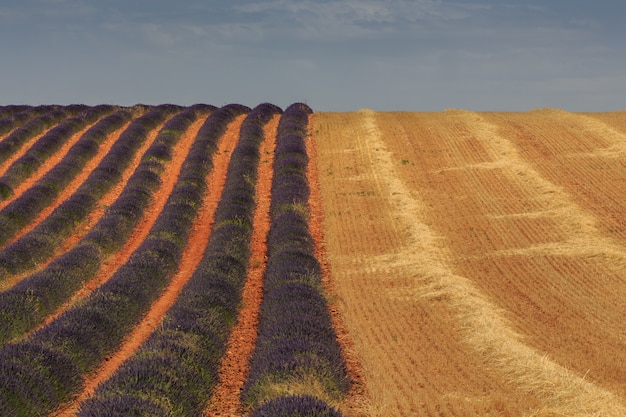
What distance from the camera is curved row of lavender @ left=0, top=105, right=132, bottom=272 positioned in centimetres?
1833

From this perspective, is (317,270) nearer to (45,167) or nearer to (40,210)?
(40,210)

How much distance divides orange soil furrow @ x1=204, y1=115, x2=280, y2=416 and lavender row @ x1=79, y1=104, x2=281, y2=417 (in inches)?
6.6

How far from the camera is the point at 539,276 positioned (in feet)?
56.2

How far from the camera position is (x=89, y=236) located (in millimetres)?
19891

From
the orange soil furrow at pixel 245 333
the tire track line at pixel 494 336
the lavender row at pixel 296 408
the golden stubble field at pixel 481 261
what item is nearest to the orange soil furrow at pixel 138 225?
the orange soil furrow at pixel 245 333

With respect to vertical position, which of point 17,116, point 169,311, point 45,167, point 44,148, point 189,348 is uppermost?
point 17,116

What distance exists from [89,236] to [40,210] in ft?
18.7

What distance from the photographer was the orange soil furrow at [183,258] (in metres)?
11.4

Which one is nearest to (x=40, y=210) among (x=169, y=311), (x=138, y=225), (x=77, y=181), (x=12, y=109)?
(x=138, y=225)

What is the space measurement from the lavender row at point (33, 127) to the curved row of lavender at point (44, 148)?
79 cm

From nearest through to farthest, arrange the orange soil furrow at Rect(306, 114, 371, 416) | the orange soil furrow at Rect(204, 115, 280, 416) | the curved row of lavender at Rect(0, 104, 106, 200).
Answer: the orange soil furrow at Rect(306, 114, 371, 416), the orange soil furrow at Rect(204, 115, 280, 416), the curved row of lavender at Rect(0, 104, 106, 200)

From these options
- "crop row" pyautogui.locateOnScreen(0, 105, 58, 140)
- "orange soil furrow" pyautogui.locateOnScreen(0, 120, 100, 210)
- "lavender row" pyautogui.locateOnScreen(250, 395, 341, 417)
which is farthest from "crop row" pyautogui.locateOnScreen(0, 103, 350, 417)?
"crop row" pyautogui.locateOnScreen(0, 105, 58, 140)

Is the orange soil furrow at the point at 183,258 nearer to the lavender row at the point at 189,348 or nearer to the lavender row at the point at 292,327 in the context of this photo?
the lavender row at the point at 189,348

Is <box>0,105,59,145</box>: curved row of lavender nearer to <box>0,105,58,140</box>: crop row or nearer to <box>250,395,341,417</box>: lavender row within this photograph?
<box>0,105,58,140</box>: crop row
